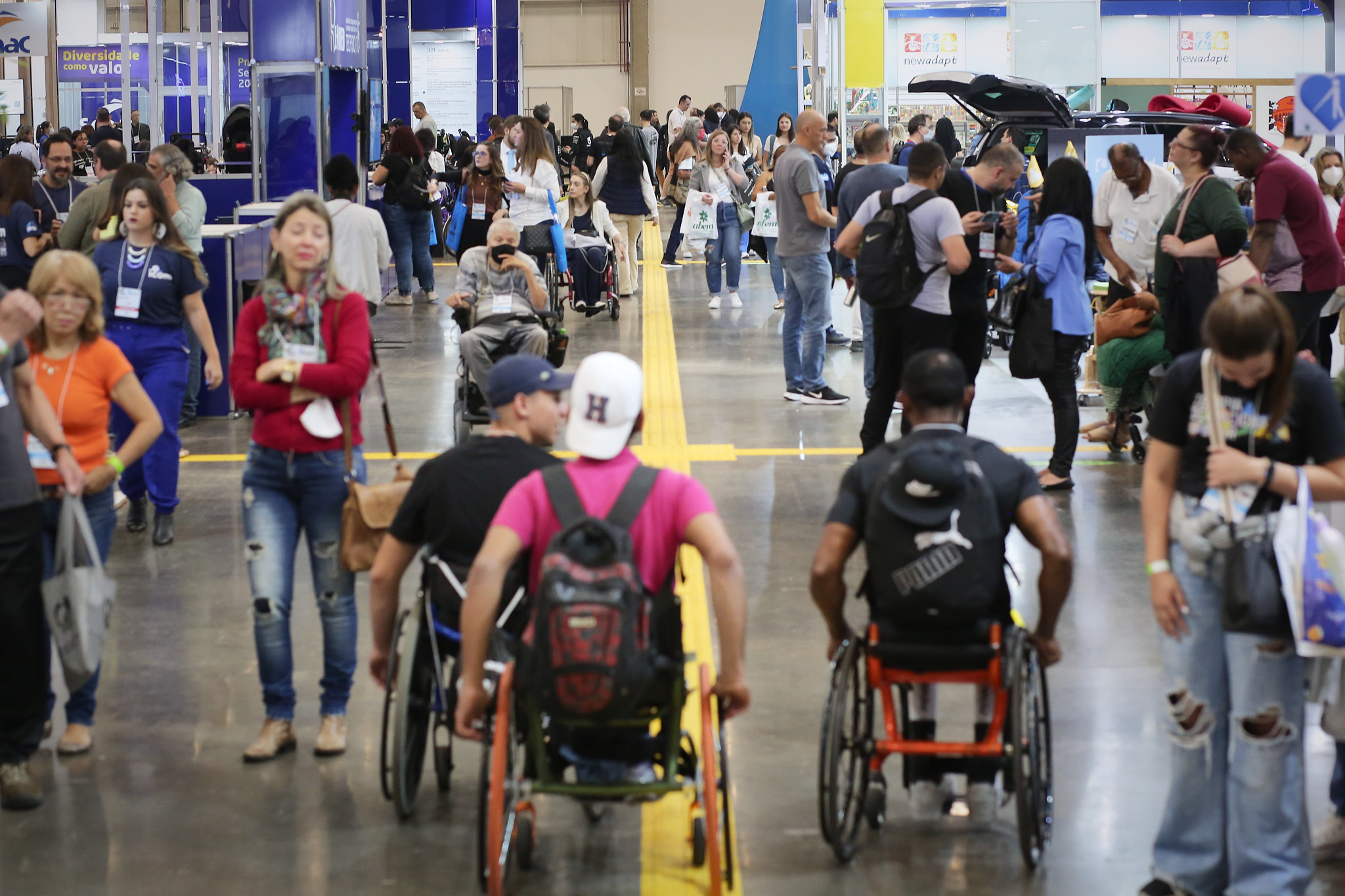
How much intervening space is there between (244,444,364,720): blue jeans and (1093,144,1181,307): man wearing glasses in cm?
573

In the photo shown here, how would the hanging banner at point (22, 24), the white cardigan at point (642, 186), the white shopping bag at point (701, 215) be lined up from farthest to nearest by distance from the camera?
the hanging banner at point (22, 24) < the white cardigan at point (642, 186) < the white shopping bag at point (701, 215)

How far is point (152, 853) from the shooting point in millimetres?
4270

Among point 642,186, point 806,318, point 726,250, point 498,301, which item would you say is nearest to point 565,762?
point 498,301

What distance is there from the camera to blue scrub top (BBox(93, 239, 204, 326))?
7.18 metres

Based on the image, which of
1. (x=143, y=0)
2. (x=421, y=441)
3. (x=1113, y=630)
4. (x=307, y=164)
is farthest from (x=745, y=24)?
(x=1113, y=630)

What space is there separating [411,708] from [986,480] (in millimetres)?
1726

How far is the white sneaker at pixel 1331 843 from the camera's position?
415 centimetres

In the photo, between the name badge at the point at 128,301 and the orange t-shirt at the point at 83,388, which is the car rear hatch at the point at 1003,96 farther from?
the orange t-shirt at the point at 83,388

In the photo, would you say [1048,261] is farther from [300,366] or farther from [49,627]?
[49,627]

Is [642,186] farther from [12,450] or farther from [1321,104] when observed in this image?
[12,450]

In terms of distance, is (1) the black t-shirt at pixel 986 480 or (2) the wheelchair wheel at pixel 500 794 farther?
(1) the black t-shirt at pixel 986 480

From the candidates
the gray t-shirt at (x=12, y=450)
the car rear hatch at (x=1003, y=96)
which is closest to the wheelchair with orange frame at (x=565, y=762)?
the gray t-shirt at (x=12, y=450)

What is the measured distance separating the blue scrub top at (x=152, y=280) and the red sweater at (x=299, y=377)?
97.0 inches

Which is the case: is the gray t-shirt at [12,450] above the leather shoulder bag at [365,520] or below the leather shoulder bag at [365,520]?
above
